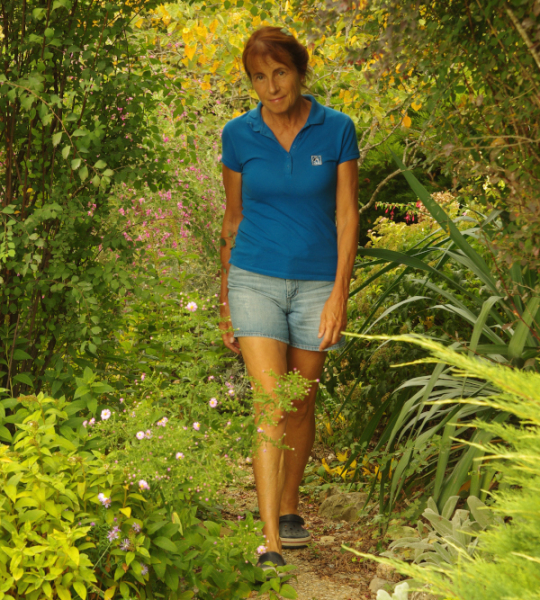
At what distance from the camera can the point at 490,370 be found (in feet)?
3.13

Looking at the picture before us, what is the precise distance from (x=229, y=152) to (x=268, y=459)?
1.34 meters

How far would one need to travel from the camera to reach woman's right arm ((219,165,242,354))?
3.04 m

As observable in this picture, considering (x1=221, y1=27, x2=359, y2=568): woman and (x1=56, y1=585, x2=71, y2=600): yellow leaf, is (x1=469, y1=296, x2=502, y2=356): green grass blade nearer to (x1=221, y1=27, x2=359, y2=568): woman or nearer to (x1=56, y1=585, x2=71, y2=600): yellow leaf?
(x1=221, y1=27, x2=359, y2=568): woman

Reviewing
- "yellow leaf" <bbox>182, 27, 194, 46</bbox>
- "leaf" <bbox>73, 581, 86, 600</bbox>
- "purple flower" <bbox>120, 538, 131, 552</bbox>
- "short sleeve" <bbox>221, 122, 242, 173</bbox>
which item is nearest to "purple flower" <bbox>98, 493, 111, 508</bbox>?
"purple flower" <bbox>120, 538, 131, 552</bbox>

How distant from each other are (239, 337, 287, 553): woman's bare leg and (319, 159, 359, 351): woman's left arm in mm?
258

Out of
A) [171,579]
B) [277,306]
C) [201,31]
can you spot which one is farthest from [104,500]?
[201,31]

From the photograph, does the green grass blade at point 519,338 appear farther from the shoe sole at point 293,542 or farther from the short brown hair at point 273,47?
the short brown hair at point 273,47

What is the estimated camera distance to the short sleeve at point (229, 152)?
2.97m

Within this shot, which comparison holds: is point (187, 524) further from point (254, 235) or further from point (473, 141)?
point (473, 141)

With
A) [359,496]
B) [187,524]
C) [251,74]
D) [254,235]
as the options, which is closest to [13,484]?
[187,524]

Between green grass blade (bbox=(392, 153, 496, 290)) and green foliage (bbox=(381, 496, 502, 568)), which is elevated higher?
green grass blade (bbox=(392, 153, 496, 290))

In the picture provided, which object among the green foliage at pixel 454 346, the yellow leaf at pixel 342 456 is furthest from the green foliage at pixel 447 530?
the yellow leaf at pixel 342 456

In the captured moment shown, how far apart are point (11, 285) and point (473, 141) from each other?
1.85m

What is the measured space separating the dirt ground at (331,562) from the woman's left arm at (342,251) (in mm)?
706
